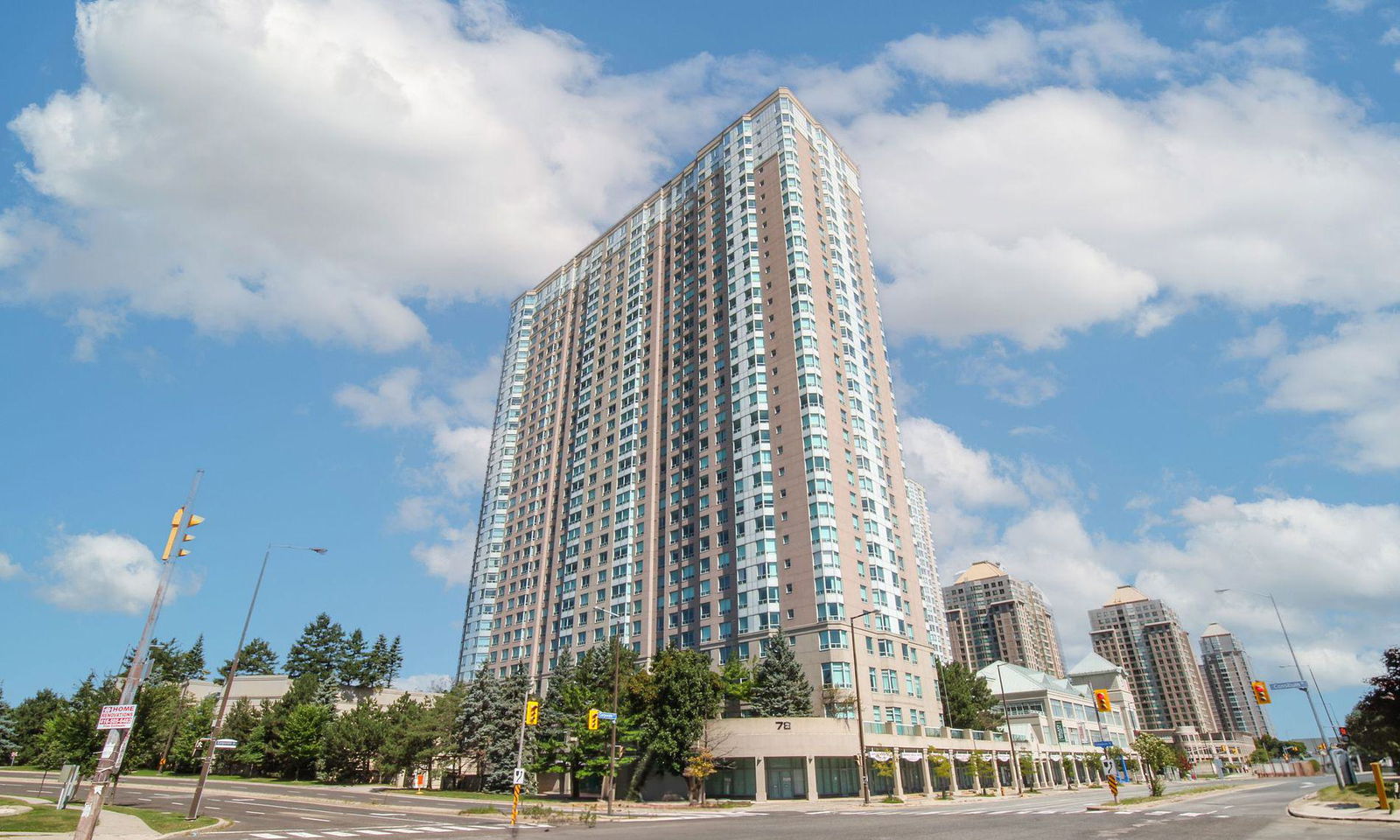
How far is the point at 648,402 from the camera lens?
315ft

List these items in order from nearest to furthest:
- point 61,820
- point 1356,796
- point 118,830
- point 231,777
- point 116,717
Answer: point 116,717, point 118,830, point 61,820, point 1356,796, point 231,777

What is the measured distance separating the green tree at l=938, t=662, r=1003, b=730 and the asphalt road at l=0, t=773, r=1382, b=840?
3915 centimetres

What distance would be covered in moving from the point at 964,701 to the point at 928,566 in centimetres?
8558

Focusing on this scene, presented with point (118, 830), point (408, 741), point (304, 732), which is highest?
point (304, 732)

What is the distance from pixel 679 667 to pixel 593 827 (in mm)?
21003

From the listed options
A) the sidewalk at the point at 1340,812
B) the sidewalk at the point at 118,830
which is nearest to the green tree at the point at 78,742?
the sidewalk at the point at 118,830

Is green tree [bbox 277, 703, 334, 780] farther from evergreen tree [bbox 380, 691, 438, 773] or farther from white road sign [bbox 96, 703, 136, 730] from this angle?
white road sign [bbox 96, 703, 136, 730]

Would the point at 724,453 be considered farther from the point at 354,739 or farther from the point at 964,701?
the point at 354,739

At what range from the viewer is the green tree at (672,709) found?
51.2 metres

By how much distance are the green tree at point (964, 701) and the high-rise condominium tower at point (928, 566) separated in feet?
171

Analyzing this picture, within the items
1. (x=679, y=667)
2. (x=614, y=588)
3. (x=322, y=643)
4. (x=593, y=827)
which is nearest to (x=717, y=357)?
(x=614, y=588)

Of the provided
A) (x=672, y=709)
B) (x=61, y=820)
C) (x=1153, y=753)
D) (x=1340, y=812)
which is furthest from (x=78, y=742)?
(x=1153, y=753)

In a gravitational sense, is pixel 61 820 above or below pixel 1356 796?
below

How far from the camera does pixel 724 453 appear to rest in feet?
269
